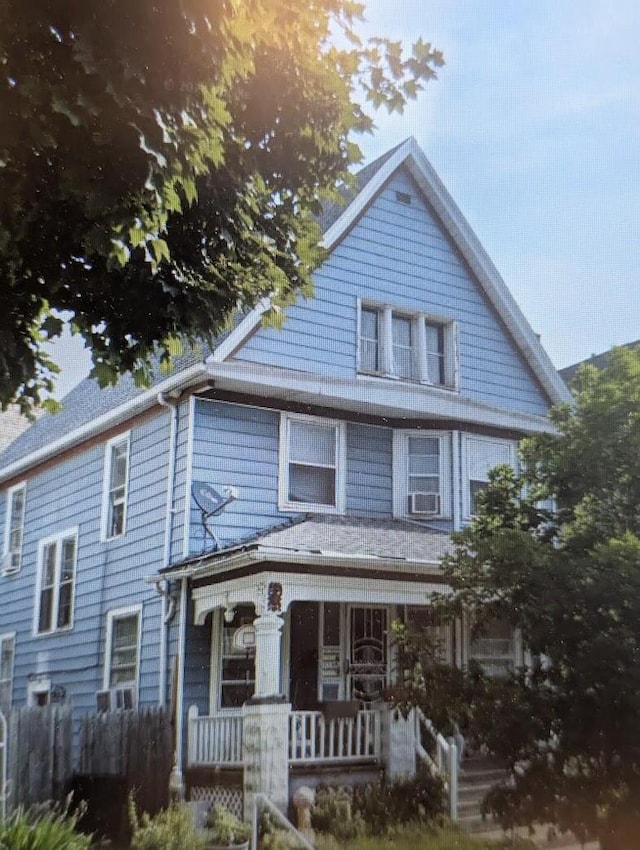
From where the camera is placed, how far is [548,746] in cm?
917

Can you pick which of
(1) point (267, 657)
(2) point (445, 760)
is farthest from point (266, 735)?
(2) point (445, 760)

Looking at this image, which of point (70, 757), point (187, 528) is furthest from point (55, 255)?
point (70, 757)

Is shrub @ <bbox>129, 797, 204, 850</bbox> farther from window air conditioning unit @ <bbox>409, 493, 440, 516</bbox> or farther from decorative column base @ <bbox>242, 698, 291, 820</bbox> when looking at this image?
window air conditioning unit @ <bbox>409, 493, 440, 516</bbox>

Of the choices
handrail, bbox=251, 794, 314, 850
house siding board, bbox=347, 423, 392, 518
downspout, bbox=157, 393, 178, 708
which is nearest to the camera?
handrail, bbox=251, 794, 314, 850

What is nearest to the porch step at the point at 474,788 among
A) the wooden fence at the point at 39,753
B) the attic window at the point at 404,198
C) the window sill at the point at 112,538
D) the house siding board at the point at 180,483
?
the house siding board at the point at 180,483

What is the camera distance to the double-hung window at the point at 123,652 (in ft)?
52.3

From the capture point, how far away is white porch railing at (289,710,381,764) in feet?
42.2

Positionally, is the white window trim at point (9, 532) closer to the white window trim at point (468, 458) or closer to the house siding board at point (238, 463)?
the house siding board at point (238, 463)

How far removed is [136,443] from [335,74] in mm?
9773

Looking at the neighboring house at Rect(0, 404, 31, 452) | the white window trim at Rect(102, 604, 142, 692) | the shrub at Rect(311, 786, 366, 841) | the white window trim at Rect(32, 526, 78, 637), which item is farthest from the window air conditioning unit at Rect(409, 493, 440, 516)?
the neighboring house at Rect(0, 404, 31, 452)

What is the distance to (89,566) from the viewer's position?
17.9 metres

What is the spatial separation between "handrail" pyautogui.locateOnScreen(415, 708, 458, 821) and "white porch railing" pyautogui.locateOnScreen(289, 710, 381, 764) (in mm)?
583

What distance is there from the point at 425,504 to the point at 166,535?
13.2 ft

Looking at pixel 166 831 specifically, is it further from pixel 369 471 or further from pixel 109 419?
pixel 109 419
